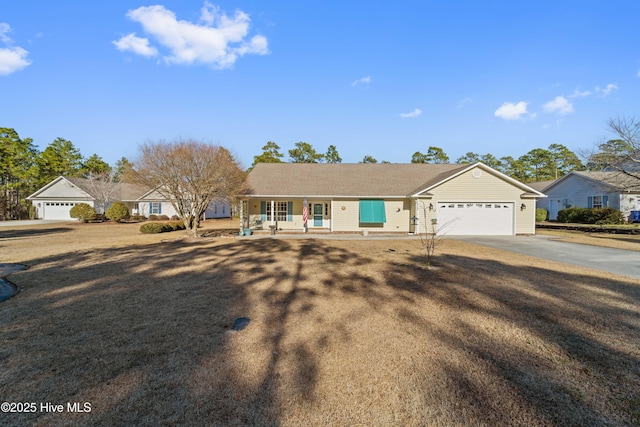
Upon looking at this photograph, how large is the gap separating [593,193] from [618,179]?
3607mm

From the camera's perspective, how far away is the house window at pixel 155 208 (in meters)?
33.6

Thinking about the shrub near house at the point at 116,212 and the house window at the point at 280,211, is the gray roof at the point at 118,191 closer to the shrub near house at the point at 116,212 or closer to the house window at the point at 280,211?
the shrub near house at the point at 116,212

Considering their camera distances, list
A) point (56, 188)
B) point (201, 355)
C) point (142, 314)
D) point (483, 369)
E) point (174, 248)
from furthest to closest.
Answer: point (56, 188) < point (174, 248) < point (142, 314) < point (201, 355) < point (483, 369)

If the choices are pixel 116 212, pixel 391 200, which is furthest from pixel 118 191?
pixel 391 200

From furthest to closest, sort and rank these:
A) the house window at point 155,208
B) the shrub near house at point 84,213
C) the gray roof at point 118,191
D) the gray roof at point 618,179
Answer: the house window at point 155,208
the gray roof at point 118,191
the shrub near house at point 84,213
the gray roof at point 618,179

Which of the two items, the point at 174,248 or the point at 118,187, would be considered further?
the point at 118,187

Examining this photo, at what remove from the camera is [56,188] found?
33344 mm

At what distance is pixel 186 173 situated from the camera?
15430 mm

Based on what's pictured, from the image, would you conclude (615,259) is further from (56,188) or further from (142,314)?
(56,188)

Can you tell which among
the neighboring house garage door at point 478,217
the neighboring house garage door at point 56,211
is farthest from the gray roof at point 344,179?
the neighboring house garage door at point 56,211

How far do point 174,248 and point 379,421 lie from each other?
39.1ft

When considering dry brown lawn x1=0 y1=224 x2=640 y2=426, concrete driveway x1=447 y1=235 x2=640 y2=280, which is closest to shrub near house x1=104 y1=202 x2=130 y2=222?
dry brown lawn x1=0 y1=224 x2=640 y2=426

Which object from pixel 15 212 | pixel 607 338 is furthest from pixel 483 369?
pixel 15 212

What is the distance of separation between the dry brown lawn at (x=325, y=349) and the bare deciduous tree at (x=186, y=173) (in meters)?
8.61
